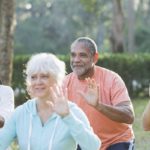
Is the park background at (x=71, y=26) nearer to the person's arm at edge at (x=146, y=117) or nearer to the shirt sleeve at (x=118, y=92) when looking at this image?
the shirt sleeve at (x=118, y=92)

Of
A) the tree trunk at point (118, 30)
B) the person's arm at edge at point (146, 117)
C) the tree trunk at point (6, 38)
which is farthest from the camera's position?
the tree trunk at point (118, 30)

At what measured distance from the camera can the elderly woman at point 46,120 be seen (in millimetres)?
4164

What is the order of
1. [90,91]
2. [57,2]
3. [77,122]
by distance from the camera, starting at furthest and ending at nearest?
[57,2], [90,91], [77,122]

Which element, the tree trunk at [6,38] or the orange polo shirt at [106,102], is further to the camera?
the tree trunk at [6,38]

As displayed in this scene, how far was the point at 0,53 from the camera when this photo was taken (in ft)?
36.4

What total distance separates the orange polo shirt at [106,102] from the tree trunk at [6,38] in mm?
5320

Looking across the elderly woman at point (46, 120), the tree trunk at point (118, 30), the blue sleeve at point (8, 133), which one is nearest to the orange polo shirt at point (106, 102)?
the elderly woman at point (46, 120)

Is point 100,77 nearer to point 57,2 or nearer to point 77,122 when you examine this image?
point 77,122

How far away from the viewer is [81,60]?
18.7 feet

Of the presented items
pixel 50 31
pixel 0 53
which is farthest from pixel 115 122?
pixel 50 31

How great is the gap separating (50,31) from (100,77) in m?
44.6

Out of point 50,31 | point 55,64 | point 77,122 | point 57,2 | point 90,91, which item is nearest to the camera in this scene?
point 77,122

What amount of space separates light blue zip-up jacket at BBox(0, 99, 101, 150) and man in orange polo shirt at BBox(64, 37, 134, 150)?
1.26 m

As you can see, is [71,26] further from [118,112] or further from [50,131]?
[50,131]
